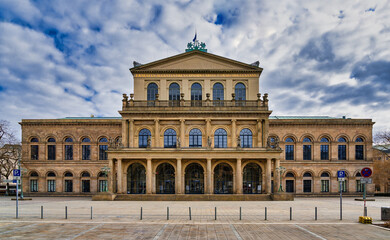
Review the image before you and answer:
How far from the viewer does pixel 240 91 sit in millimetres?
44500

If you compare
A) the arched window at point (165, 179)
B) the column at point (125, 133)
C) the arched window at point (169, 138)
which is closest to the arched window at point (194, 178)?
the arched window at point (165, 179)

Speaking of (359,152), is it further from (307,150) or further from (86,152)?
(86,152)

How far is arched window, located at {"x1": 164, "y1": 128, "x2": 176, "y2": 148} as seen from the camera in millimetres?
41906

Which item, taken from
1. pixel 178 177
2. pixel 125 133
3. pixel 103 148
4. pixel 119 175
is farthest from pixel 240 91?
pixel 103 148

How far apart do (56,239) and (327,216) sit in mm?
18241

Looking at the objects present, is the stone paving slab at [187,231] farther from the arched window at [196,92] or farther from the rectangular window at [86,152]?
the arched window at [196,92]

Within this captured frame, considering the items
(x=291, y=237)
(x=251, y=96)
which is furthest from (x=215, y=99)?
(x=291, y=237)

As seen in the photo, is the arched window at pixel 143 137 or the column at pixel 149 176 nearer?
the column at pixel 149 176

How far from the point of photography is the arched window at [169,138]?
137 ft

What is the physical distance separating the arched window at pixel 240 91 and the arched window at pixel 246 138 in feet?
17.5

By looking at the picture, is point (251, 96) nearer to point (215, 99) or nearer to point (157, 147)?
point (215, 99)

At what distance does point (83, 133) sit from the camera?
46156mm

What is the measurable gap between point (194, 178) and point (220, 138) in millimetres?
6930

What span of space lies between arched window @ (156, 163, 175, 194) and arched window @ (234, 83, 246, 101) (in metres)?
14.9
